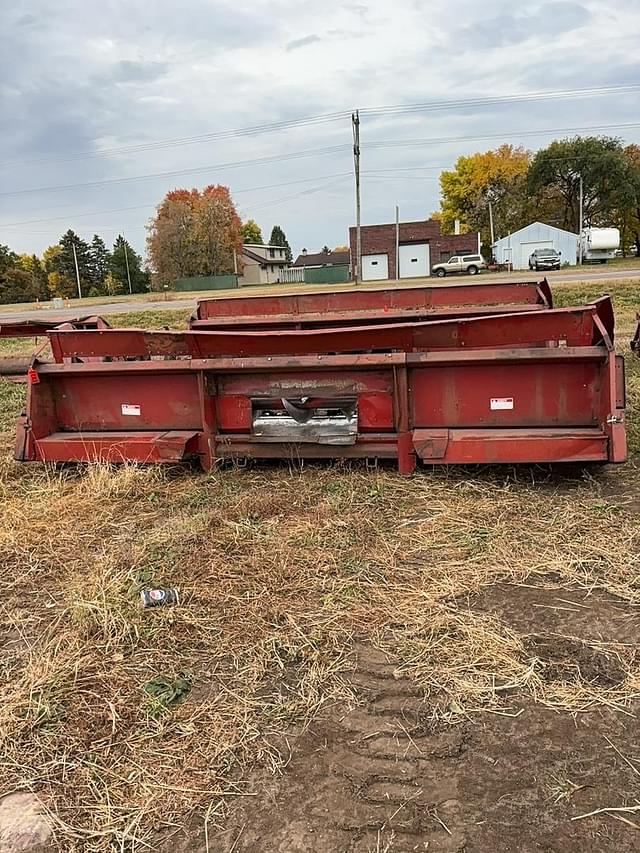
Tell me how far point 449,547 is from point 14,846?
226 centimetres

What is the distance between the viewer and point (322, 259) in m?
84.4

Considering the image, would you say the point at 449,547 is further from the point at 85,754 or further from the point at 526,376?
the point at 85,754

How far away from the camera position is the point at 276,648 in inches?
105

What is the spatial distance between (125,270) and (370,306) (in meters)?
77.9

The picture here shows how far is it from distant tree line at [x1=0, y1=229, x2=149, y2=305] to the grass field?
2662 inches

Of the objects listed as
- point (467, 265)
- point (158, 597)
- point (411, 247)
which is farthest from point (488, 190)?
point (158, 597)

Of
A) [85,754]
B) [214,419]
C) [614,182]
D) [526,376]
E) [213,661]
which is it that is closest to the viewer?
[85,754]

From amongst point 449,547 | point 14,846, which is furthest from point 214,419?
point 14,846

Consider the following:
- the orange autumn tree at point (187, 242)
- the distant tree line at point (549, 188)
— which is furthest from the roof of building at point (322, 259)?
the orange autumn tree at point (187, 242)

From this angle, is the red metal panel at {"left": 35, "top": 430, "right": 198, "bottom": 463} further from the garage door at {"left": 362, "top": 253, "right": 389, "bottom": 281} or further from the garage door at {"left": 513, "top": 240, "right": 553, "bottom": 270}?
the garage door at {"left": 362, "top": 253, "right": 389, "bottom": 281}

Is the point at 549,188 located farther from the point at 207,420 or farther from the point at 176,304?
the point at 207,420

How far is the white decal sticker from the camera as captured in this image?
4.36 meters

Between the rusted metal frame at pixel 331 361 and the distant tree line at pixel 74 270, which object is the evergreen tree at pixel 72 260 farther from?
the rusted metal frame at pixel 331 361

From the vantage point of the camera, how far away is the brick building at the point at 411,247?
56250 millimetres
